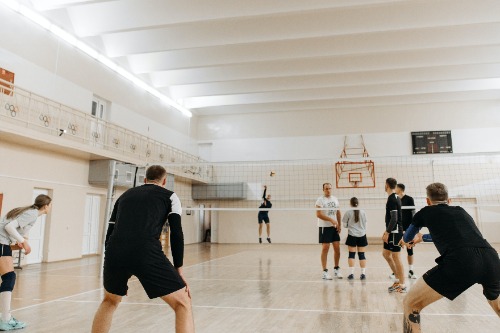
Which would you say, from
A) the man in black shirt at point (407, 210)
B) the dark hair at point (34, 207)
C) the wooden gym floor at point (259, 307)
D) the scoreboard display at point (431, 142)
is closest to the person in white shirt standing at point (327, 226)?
the wooden gym floor at point (259, 307)

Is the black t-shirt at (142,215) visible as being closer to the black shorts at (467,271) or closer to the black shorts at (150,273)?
the black shorts at (150,273)

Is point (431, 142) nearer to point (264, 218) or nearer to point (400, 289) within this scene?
point (264, 218)

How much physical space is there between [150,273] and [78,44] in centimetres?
1129

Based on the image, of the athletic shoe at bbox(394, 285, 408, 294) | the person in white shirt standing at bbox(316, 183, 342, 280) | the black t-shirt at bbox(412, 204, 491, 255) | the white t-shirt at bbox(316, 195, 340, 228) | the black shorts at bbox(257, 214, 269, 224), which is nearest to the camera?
the black t-shirt at bbox(412, 204, 491, 255)

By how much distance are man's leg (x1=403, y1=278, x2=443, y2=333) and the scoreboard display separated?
1659 cm

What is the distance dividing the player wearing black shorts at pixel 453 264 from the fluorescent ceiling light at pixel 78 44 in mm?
10962

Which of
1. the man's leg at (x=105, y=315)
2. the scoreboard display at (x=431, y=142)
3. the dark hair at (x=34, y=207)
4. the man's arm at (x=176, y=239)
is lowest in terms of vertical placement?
the man's leg at (x=105, y=315)

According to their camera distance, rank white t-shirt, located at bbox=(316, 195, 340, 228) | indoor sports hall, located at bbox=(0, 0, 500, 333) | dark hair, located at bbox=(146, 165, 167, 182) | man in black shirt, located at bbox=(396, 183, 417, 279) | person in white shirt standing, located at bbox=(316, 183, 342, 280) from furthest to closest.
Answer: white t-shirt, located at bbox=(316, 195, 340, 228), person in white shirt standing, located at bbox=(316, 183, 342, 280), man in black shirt, located at bbox=(396, 183, 417, 279), indoor sports hall, located at bbox=(0, 0, 500, 333), dark hair, located at bbox=(146, 165, 167, 182)

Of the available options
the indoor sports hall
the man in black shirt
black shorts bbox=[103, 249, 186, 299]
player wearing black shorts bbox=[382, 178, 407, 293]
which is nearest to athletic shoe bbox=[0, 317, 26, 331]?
the indoor sports hall

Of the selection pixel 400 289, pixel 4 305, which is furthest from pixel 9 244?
pixel 400 289

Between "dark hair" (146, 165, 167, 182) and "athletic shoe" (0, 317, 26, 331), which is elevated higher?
"dark hair" (146, 165, 167, 182)

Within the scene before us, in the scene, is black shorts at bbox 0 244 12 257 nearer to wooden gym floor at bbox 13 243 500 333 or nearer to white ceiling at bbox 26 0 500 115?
wooden gym floor at bbox 13 243 500 333

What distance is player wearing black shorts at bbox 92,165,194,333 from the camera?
2.28 m

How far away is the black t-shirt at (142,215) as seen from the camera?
2314mm
